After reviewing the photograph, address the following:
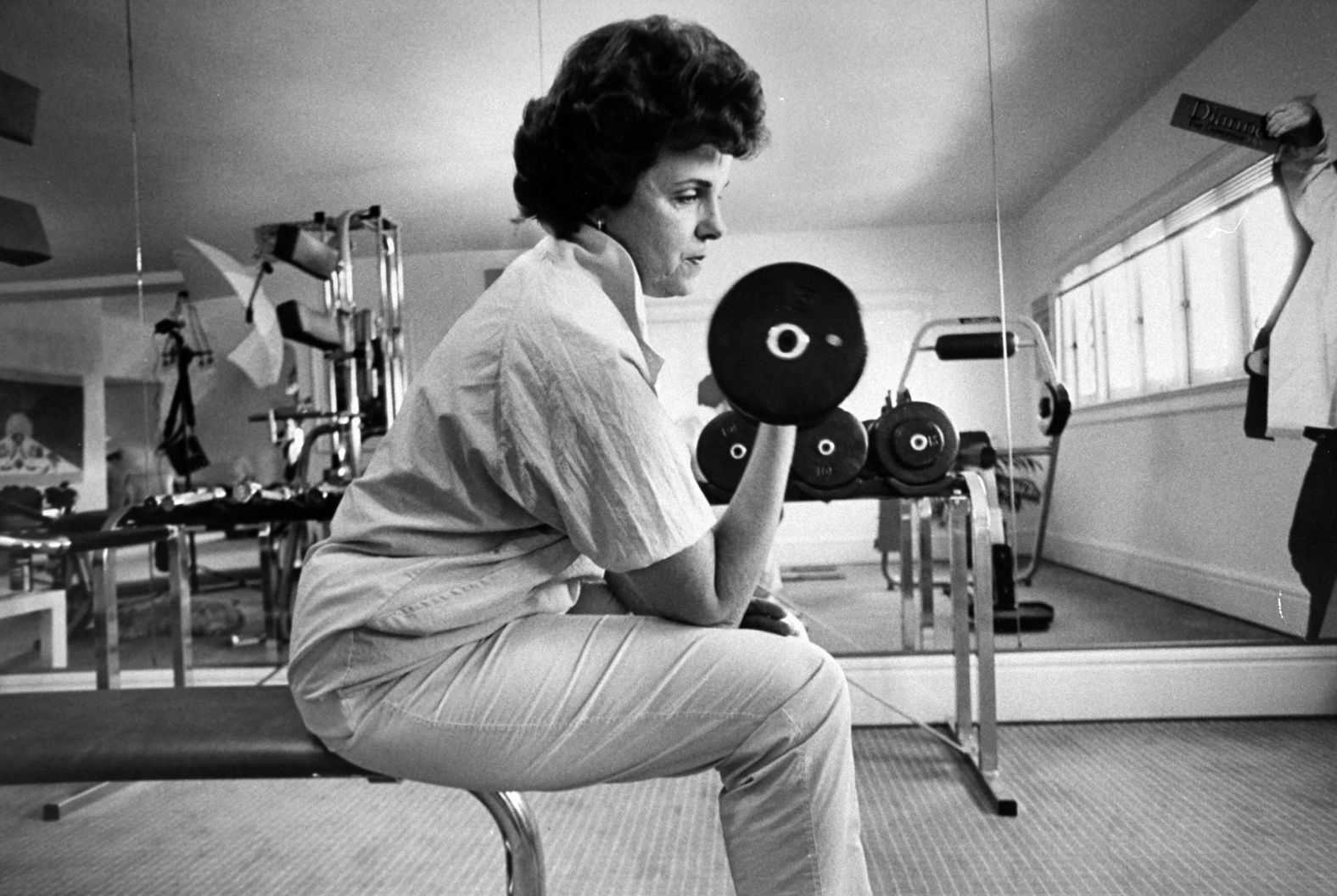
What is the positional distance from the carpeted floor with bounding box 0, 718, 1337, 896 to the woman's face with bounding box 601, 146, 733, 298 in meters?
1.05

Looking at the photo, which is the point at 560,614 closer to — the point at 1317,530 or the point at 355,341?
the point at 355,341

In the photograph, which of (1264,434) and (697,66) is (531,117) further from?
(1264,434)

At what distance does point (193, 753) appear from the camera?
0.90 metres

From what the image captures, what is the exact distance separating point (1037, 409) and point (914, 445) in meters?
0.62

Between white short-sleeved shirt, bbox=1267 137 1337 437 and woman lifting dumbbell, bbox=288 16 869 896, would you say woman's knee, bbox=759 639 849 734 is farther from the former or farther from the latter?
white short-sleeved shirt, bbox=1267 137 1337 437

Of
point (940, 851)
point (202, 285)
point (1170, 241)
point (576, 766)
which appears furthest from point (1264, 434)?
point (202, 285)

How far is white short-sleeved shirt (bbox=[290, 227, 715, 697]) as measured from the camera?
714 mm

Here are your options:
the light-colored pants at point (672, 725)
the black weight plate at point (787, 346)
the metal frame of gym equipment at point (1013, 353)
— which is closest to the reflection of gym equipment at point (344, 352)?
the metal frame of gym equipment at point (1013, 353)

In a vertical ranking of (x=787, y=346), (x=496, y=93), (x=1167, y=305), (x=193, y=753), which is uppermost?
(x=496, y=93)

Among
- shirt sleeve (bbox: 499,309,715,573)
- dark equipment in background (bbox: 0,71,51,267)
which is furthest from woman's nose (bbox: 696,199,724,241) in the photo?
dark equipment in background (bbox: 0,71,51,267)

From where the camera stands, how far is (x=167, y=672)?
254 centimetres

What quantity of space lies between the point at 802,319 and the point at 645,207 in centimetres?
26

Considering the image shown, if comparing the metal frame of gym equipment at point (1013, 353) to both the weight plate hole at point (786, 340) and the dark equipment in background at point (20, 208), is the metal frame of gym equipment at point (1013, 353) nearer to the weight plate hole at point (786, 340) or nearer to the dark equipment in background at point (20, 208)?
the weight plate hole at point (786, 340)

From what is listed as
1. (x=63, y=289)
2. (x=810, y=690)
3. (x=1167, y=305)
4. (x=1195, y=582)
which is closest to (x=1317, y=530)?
(x=1195, y=582)
